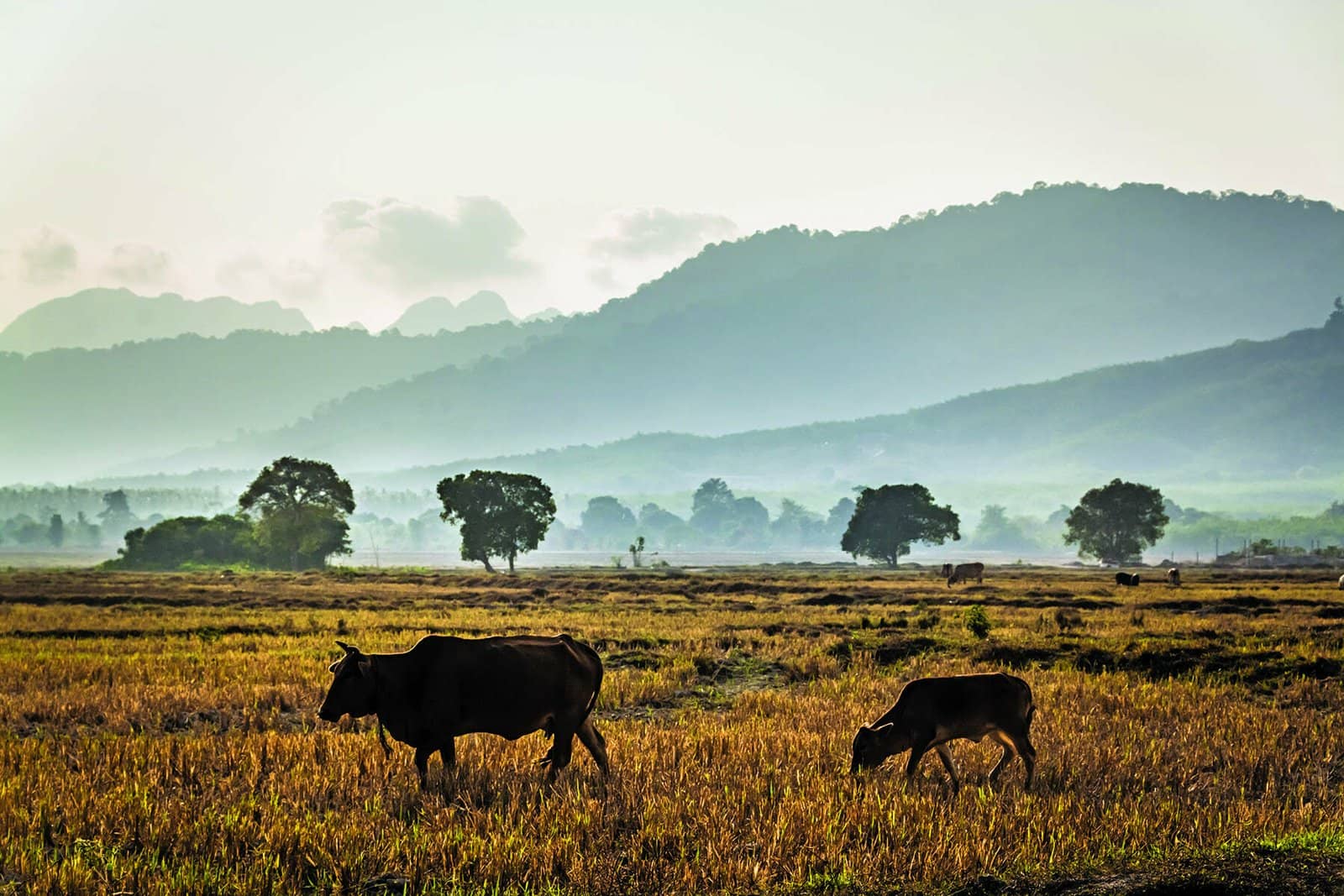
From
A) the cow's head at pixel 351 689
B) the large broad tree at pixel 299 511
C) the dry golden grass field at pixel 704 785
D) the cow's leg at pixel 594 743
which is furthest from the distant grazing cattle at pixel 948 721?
the large broad tree at pixel 299 511

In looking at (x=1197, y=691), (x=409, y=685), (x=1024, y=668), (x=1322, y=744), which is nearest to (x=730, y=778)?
(x=409, y=685)

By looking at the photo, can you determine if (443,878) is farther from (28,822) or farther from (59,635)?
(59,635)

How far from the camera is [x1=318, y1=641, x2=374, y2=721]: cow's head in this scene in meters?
11.7

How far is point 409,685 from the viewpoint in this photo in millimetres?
11984

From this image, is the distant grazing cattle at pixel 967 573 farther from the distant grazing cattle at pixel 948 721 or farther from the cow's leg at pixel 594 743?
the cow's leg at pixel 594 743

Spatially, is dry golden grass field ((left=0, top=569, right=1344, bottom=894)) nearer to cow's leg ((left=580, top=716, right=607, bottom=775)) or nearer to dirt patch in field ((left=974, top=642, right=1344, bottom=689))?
dirt patch in field ((left=974, top=642, right=1344, bottom=689))

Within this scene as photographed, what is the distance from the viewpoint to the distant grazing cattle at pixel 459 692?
11.8 metres

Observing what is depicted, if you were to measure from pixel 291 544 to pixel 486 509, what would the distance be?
2259cm

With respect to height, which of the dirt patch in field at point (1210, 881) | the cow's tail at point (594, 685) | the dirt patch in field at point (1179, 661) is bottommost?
the dirt patch in field at point (1179, 661)

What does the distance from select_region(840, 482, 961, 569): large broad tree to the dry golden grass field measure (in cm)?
11599

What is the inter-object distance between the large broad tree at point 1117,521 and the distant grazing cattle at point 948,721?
144m

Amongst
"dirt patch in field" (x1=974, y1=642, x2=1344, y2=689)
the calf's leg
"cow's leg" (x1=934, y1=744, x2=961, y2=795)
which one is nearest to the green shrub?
"dirt patch in field" (x1=974, y1=642, x2=1344, y2=689)

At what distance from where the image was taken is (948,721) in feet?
40.2

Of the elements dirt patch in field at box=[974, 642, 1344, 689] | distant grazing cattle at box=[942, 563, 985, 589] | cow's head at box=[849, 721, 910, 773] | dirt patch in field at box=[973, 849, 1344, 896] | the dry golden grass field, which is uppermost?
cow's head at box=[849, 721, 910, 773]
